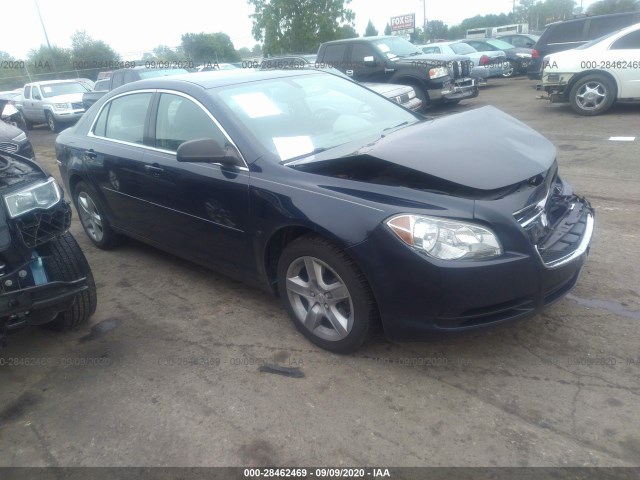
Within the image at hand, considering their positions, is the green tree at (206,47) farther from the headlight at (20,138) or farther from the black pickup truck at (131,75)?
the headlight at (20,138)

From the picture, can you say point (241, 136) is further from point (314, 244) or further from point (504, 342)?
point (504, 342)

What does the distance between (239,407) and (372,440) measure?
2.45 feet

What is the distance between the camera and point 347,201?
282 centimetres

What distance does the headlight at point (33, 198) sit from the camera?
2936 millimetres

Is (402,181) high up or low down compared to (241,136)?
down

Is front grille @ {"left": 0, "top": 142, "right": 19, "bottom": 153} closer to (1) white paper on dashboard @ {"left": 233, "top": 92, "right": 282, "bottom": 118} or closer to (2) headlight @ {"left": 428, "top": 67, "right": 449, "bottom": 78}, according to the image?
(1) white paper on dashboard @ {"left": 233, "top": 92, "right": 282, "bottom": 118}

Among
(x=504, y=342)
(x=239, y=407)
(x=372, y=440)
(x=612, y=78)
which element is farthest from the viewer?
(x=612, y=78)

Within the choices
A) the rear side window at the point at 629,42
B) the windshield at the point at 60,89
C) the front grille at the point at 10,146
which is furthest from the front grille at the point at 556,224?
the windshield at the point at 60,89

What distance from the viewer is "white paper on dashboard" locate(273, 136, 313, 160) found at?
3.34 metres

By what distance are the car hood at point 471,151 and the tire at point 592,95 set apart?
24.6 ft

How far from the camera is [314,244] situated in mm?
2969

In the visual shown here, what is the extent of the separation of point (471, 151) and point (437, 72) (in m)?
9.02

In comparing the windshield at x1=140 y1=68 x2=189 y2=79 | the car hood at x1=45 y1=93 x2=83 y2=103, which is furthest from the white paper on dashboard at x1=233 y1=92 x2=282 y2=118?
the car hood at x1=45 y1=93 x2=83 y2=103

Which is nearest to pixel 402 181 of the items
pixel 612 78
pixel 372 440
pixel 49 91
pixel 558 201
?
pixel 558 201
